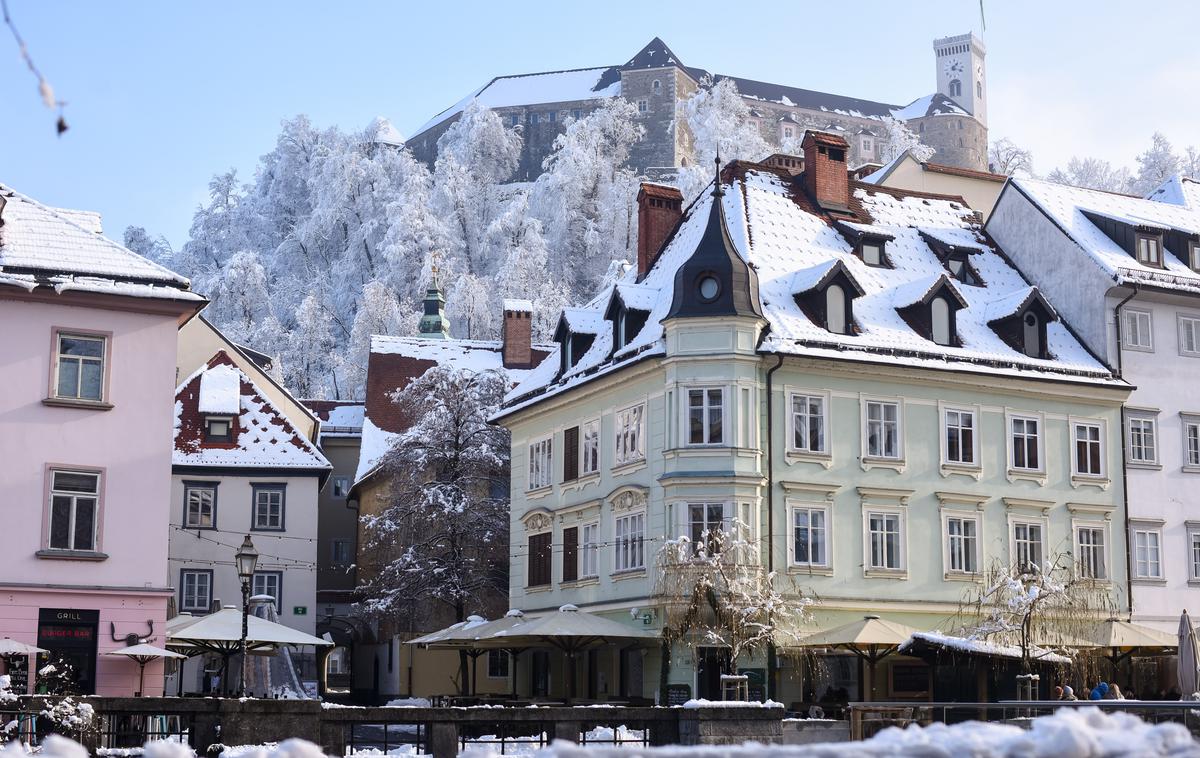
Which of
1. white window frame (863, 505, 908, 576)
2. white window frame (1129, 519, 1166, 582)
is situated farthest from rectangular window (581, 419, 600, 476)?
white window frame (1129, 519, 1166, 582)

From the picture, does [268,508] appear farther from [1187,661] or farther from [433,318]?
[433,318]

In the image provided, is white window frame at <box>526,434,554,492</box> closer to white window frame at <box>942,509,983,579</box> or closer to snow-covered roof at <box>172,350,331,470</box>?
white window frame at <box>942,509,983,579</box>

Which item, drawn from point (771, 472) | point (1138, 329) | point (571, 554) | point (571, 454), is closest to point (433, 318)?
point (571, 454)

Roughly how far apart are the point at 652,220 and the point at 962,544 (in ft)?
40.2

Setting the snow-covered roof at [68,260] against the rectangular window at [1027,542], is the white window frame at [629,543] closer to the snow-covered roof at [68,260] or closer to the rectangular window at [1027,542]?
the rectangular window at [1027,542]

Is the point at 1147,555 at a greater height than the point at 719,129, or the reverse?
the point at 719,129

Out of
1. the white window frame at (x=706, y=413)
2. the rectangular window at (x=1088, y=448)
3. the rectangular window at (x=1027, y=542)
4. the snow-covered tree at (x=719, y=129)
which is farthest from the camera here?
the snow-covered tree at (x=719, y=129)

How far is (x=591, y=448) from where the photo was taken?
141ft

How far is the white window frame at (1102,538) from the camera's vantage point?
42000 mm

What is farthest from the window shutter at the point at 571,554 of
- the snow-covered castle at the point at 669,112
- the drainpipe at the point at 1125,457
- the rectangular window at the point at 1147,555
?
the snow-covered castle at the point at 669,112

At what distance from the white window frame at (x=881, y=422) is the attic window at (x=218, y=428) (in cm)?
2333

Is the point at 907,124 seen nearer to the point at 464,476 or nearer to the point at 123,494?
the point at 464,476

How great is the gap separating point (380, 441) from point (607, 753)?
52.5m

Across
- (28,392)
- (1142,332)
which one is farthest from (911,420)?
(28,392)
